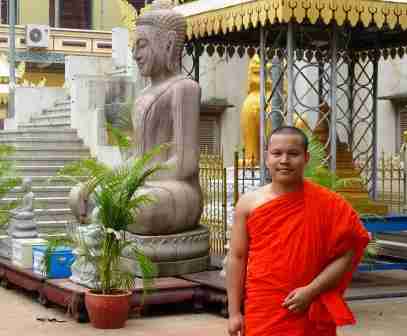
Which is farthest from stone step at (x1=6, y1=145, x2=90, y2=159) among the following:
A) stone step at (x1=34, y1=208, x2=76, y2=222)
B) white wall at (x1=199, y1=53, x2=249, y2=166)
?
white wall at (x1=199, y1=53, x2=249, y2=166)

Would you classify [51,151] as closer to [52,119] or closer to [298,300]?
[52,119]

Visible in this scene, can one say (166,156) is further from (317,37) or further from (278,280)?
Answer: (278,280)

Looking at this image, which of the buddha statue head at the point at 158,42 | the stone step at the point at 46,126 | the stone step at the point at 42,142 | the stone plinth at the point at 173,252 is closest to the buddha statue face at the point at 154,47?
the buddha statue head at the point at 158,42

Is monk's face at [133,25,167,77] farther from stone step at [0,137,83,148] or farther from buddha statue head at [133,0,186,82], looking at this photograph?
stone step at [0,137,83,148]

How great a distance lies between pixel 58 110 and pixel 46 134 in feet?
6.15

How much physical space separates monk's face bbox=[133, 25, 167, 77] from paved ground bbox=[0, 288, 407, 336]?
8.42ft

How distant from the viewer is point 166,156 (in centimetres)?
966

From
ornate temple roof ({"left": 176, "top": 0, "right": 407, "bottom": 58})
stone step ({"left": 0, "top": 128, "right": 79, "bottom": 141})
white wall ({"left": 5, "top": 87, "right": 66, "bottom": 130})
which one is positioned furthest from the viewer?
white wall ({"left": 5, "top": 87, "right": 66, "bottom": 130})

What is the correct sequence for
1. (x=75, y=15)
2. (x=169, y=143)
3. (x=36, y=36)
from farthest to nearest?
(x=75, y=15) < (x=36, y=36) < (x=169, y=143)

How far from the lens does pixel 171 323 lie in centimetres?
847

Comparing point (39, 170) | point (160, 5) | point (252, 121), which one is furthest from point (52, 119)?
point (160, 5)

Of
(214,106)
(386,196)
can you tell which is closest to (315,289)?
(386,196)

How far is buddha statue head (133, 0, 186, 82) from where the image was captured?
9.74m

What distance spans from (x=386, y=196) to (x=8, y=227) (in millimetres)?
6150
